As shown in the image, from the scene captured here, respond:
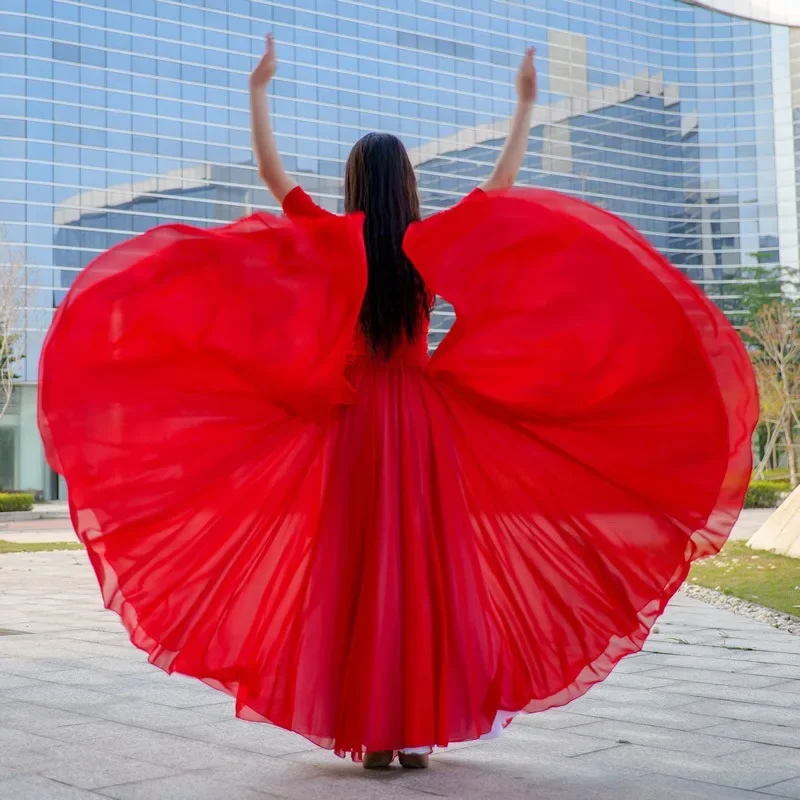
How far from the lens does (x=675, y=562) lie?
3.79 m

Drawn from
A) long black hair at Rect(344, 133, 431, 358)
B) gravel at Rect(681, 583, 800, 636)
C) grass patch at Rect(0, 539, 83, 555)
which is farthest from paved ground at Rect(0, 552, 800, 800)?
grass patch at Rect(0, 539, 83, 555)

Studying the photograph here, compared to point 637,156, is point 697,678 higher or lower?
lower

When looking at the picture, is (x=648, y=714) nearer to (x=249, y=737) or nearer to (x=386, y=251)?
(x=249, y=737)

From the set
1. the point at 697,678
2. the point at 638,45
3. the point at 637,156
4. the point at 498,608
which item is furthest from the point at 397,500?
the point at 638,45

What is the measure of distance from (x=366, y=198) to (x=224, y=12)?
58.7 m

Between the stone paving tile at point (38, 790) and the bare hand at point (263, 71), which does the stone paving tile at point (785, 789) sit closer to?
the stone paving tile at point (38, 790)

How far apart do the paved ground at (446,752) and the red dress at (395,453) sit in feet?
0.82

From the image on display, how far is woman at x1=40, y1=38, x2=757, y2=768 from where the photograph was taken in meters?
3.66

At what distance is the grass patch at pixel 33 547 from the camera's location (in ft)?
61.6

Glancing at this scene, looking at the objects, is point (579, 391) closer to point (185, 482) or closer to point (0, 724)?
point (185, 482)

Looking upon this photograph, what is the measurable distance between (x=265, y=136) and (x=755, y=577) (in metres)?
9.09

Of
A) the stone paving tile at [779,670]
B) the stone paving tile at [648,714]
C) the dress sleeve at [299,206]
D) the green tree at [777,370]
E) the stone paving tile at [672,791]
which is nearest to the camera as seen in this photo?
the stone paving tile at [672,791]

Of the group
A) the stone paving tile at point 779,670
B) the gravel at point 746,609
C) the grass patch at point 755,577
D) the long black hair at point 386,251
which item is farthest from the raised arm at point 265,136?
the grass patch at point 755,577

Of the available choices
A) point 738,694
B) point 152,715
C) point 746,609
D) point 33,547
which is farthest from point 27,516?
point 738,694
